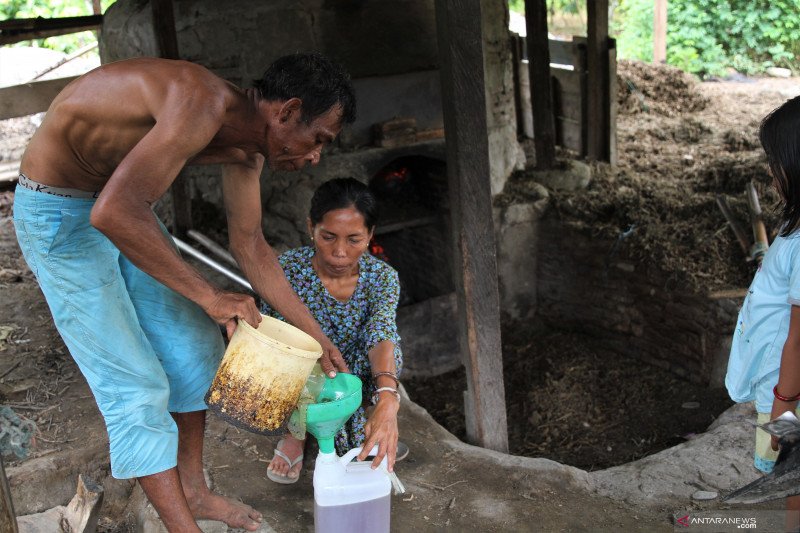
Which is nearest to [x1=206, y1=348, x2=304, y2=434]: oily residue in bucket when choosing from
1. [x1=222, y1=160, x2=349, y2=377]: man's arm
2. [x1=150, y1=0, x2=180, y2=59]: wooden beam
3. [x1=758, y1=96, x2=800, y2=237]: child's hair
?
[x1=222, y1=160, x2=349, y2=377]: man's arm

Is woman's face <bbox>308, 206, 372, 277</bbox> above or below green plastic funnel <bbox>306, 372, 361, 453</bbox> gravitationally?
above

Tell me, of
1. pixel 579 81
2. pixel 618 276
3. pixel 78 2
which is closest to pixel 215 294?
pixel 618 276

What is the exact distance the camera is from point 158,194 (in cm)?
208

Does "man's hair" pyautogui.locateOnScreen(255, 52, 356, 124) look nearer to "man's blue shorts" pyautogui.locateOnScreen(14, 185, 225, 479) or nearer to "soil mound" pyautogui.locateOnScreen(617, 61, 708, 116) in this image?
"man's blue shorts" pyautogui.locateOnScreen(14, 185, 225, 479)

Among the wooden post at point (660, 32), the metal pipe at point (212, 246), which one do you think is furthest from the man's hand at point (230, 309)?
the wooden post at point (660, 32)

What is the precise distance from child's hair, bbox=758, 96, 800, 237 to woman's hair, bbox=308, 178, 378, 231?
1.39 meters

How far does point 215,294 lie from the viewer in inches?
84.7

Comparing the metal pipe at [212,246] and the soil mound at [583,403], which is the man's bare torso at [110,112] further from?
the soil mound at [583,403]

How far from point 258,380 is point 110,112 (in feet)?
2.72

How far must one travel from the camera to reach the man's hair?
218 cm

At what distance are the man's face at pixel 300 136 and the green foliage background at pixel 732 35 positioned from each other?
31.2ft

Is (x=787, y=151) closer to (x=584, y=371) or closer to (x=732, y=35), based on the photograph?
(x=584, y=371)

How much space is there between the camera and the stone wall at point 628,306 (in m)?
5.11

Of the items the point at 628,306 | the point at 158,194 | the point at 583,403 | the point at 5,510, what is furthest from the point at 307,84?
the point at 628,306
